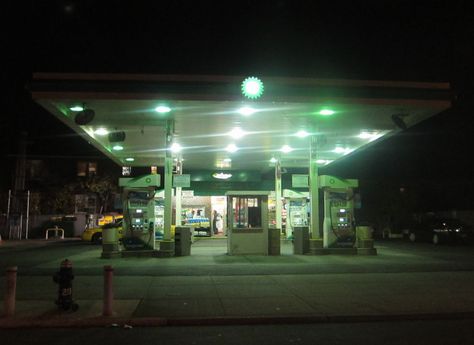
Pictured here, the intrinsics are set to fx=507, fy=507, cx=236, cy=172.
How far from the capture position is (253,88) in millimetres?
15648

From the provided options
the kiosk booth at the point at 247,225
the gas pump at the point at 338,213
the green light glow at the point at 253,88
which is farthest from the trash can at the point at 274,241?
the green light glow at the point at 253,88

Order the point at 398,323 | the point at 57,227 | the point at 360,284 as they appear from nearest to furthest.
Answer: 1. the point at 398,323
2. the point at 360,284
3. the point at 57,227

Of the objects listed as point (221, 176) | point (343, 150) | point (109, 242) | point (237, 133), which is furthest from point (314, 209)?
point (221, 176)

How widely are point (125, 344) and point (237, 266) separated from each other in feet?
30.4

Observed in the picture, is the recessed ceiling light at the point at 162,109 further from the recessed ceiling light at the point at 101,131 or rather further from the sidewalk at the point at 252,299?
the sidewalk at the point at 252,299

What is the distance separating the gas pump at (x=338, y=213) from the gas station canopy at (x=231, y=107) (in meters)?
2.28

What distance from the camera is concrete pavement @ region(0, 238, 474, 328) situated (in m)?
9.45

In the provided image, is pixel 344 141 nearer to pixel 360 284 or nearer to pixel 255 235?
pixel 255 235

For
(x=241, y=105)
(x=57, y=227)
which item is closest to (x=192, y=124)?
(x=241, y=105)

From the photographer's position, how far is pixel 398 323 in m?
9.34

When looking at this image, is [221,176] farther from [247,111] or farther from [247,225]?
[247,111]

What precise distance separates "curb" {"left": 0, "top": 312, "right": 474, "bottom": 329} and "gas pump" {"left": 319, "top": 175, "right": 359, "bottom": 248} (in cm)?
1209

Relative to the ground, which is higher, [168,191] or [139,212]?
[168,191]

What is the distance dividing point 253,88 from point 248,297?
22.6ft
